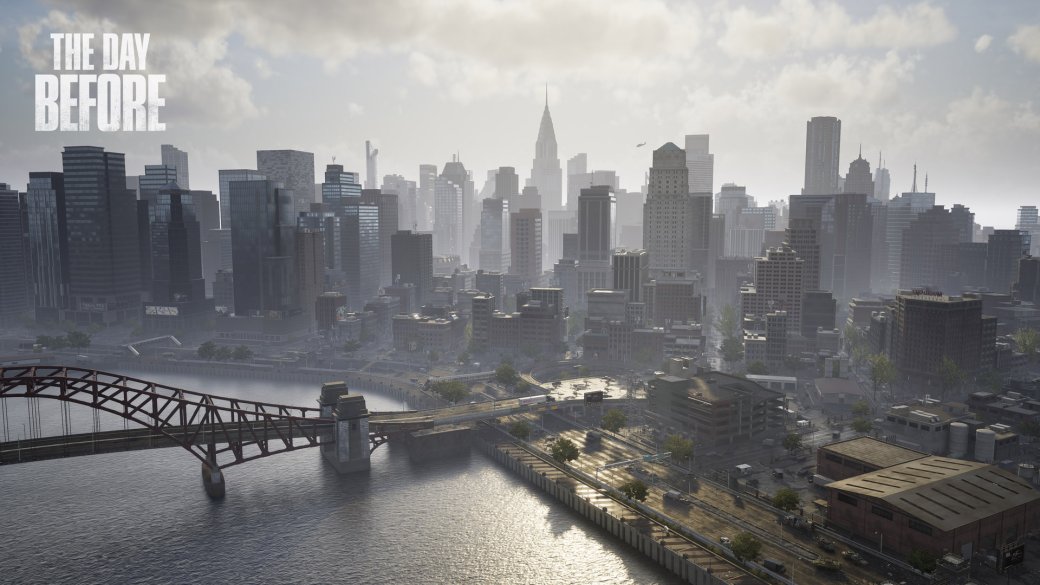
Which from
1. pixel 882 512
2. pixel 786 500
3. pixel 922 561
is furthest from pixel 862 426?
pixel 922 561

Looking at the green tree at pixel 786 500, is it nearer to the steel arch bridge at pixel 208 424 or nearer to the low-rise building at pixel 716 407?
the low-rise building at pixel 716 407

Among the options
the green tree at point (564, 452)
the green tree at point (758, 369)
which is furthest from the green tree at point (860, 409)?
the green tree at point (564, 452)

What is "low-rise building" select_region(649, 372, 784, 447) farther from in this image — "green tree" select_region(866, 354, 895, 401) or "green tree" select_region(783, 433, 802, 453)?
"green tree" select_region(866, 354, 895, 401)

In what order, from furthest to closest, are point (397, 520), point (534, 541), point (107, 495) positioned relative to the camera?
point (107, 495) → point (397, 520) → point (534, 541)

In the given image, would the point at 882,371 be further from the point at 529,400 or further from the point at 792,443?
the point at 529,400

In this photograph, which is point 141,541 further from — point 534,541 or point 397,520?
point 534,541

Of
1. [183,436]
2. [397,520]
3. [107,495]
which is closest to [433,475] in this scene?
[397,520]
